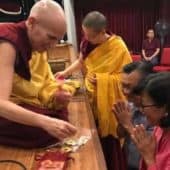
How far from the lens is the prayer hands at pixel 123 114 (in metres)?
1.73

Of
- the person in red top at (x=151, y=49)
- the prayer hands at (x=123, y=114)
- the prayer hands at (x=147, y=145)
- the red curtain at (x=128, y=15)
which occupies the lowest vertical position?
the person in red top at (x=151, y=49)

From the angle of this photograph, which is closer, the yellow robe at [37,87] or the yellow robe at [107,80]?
the yellow robe at [37,87]

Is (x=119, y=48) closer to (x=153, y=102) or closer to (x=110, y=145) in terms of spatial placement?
(x=110, y=145)

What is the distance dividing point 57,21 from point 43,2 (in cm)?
11

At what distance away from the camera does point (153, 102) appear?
1.23m

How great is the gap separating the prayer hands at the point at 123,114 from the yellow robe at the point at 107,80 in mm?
481

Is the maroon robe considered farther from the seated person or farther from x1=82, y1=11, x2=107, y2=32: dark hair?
x1=82, y1=11, x2=107, y2=32: dark hair

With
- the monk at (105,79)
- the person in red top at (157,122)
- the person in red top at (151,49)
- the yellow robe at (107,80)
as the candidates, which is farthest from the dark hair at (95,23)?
the person in red top at (151,49)

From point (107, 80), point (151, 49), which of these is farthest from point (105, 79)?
point (151, 49)

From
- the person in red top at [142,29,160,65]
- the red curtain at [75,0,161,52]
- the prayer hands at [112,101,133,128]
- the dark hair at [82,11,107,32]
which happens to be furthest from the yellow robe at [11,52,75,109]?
the red curtain at [75,0,161,52]

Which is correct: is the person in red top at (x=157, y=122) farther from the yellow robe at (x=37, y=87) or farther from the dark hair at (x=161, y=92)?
the yellow robe at (x=37, y=87)

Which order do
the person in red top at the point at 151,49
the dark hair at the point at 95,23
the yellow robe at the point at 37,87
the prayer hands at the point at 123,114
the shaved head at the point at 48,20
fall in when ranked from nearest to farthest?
the shaved head at the point at 48,20, the yellow robe at the point at 37,87, the prayer hands at the point at 123,114, the dark hair at the point at 95,23, the person in red top at the point at 151,49

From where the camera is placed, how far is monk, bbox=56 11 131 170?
2252mm

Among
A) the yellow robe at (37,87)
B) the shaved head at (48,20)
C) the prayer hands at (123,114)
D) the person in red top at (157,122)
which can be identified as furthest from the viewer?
the prayer hands at (123,114)
